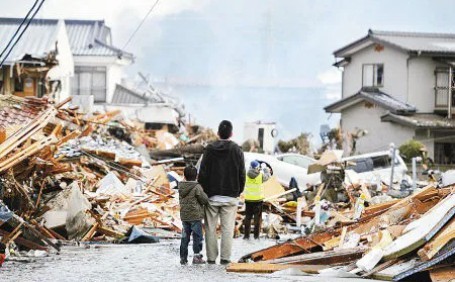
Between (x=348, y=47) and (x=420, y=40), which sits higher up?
(x=420, y=40)

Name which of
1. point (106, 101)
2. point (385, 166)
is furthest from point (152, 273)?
point (106, 101)

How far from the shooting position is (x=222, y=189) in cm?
1645

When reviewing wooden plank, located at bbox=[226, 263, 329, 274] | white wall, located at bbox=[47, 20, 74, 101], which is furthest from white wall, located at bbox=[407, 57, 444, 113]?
wooden plank, located at bbox=[226, 263, 329, 274]

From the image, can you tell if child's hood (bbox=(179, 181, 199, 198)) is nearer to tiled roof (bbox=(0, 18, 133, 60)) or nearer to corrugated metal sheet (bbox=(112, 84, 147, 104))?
tiled roof (bbox=(0, 18, 133, 60))

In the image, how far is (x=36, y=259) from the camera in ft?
56.8

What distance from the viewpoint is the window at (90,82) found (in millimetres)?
74306

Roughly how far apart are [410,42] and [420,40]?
1629 millimetres

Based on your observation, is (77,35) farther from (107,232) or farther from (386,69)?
(107,232)

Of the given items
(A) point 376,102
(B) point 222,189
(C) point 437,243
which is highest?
(A) point 376,102

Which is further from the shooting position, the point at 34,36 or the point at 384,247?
the point at 34,36

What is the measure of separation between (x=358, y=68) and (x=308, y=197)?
3356 cm

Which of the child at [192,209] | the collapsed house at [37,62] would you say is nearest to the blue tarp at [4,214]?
the child at [192,209]

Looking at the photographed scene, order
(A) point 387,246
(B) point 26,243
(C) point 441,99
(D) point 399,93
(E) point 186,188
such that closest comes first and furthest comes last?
(A) point 387,246
(E) point 186,188
(B) point 26,243
(C) point 441,99
(D) point 399,93

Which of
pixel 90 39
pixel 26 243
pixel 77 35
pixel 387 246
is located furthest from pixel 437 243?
pixel 77 35
